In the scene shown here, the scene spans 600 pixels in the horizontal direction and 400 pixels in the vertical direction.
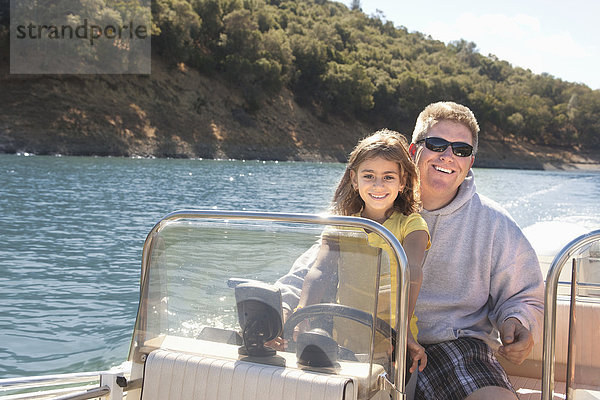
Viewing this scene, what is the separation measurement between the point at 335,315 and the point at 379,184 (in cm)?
72

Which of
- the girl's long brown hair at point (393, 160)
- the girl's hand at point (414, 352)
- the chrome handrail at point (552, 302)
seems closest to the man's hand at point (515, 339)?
the chrome handrail at point (552, 302)

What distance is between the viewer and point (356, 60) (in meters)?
60.6

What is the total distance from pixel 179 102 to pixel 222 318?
40.6 m

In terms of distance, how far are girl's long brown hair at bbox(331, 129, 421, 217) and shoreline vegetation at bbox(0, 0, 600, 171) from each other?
31.2 m

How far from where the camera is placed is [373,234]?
1.91 metres

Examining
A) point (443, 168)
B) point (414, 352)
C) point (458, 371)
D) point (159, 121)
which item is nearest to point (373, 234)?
point (414, 352)

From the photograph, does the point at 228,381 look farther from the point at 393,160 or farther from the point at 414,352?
the point at 393,160

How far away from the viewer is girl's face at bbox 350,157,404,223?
8.07ft

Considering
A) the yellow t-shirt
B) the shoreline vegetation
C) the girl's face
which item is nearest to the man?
the girl's face

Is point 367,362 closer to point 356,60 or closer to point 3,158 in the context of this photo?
point 3,158

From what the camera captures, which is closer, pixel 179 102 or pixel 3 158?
pixel 3 158

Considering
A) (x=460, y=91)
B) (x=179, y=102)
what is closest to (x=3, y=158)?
(x=179, y=102)

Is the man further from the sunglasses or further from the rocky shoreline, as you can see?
the rocky shoreline

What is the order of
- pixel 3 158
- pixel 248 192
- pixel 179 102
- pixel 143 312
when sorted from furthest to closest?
pixel 179 102 < pixel 3 158 < pixel 248 192 < pixel 143 312
